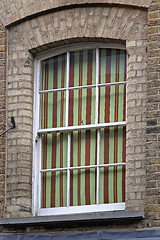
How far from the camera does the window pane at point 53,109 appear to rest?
13172 mm

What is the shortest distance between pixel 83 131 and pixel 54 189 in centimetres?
90

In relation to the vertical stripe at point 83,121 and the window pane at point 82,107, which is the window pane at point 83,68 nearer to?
the vertical stripe at point 83,121

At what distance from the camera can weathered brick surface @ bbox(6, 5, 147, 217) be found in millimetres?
12367

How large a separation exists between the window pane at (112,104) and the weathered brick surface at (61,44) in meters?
0.29

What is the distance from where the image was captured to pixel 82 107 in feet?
42.9

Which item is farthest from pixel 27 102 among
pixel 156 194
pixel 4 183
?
pixel 156 194

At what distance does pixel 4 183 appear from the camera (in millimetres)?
12922

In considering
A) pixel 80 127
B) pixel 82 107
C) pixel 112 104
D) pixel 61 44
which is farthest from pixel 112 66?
pixel 80 127

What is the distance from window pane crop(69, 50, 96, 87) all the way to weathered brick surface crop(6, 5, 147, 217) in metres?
0.24

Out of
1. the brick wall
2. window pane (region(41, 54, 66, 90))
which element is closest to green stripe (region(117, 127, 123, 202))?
window pane (region(41, 54, 66, 90))

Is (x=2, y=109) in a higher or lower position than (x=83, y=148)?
higher

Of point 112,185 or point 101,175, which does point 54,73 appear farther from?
point 112,185

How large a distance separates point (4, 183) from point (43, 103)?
1.29m

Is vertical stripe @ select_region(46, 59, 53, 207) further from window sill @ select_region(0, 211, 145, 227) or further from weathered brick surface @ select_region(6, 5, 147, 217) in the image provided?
window sill @ select_region(0, 211, 145, 227)
